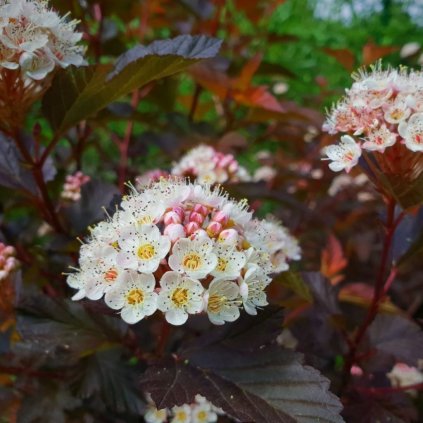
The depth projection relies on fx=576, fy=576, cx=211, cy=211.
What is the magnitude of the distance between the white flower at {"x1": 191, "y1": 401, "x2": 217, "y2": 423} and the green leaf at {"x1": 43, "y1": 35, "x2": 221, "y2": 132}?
53 centimetres

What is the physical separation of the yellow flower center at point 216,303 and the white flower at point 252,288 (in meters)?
0.03

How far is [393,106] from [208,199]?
0.32 meters

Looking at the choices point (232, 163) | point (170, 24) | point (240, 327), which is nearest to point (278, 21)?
point (170, 24)

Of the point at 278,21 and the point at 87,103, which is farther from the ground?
the point at 278,21

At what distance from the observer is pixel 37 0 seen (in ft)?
3.03

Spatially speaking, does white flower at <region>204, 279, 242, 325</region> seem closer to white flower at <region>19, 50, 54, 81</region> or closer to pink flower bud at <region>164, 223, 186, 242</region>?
pink flower bud at <region>164, 223, 186, 242</region>

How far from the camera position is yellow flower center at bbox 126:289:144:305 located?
73 centimetres

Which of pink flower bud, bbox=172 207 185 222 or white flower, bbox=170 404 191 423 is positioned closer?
pink flower bud, bbox=172 207 185 222

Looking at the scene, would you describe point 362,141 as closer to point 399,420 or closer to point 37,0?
point 399,420

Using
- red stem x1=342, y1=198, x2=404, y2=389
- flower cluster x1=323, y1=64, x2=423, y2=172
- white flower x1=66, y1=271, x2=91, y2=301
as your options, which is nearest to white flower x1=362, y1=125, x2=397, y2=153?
flower cluster x1=323, y1=64, x2=423, y2=172

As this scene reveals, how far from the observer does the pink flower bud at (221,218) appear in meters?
0.78

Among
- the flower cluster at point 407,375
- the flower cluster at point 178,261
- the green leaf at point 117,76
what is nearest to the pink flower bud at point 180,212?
the flower cluster at point 178,261

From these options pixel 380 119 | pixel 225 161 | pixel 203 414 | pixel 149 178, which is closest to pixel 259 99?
pixel 225 161

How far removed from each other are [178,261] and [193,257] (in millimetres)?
20
